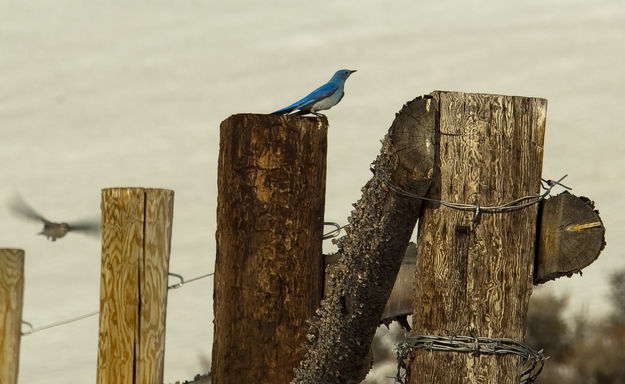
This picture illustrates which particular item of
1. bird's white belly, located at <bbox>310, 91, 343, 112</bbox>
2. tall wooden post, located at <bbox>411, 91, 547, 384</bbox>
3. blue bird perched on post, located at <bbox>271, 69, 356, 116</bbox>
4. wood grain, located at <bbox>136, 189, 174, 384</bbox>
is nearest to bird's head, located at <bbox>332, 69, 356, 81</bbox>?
blue bird perched on post, located at <bbox>271, 69, 356, 116</bbox>

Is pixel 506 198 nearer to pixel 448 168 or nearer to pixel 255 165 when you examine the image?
pixel 448 168

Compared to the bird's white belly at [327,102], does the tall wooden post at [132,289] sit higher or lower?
lower

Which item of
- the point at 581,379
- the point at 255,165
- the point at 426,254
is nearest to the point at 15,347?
the point at 255,165

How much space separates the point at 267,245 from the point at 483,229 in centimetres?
87

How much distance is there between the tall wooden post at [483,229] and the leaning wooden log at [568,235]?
0.07m

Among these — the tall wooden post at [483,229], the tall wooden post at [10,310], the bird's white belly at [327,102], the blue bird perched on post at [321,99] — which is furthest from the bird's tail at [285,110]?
the tall wooden post at [10,310]

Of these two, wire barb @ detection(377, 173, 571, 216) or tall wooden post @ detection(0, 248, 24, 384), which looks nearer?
wire barb @ detection(377, 173, 571, 216)

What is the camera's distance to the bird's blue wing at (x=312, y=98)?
463 cm

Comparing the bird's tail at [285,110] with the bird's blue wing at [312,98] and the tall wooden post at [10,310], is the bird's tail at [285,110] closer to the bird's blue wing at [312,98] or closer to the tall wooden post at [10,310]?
the bird's blue wing at [312,98]

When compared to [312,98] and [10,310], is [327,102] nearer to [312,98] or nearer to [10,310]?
[312,98]

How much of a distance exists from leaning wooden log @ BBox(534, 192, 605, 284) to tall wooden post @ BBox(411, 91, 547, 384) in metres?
0.07

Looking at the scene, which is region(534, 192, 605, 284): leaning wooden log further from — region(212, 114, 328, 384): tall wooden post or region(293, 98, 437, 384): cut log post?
region(212, 114, 328, 384): tall wooden post

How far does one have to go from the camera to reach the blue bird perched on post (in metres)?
4.70

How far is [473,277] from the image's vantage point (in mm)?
3865
